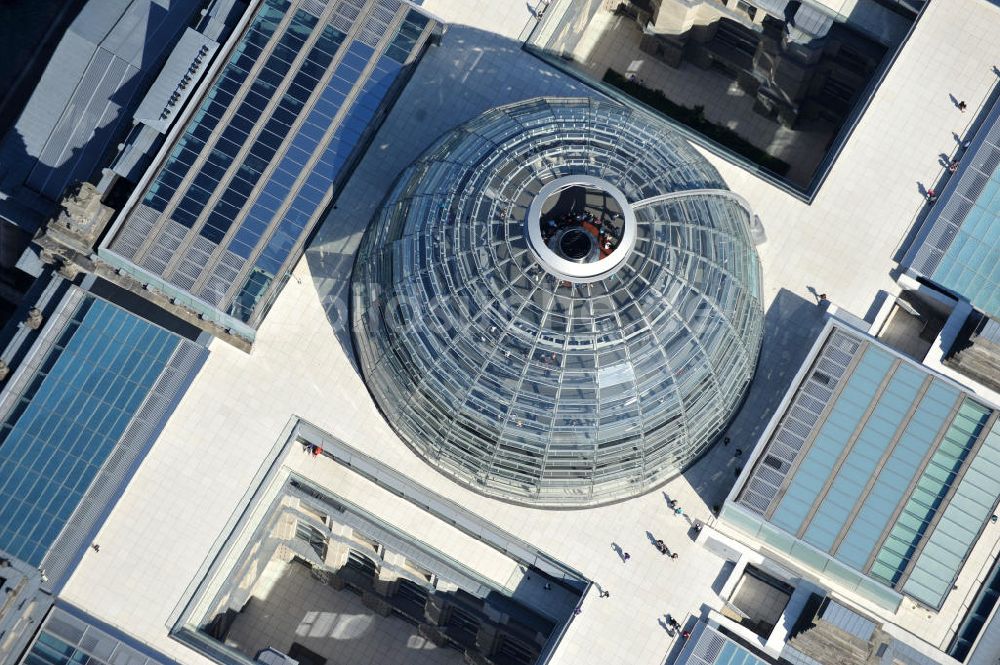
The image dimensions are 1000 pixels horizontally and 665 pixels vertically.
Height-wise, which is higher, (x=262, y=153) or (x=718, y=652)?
(x=262, y=153)

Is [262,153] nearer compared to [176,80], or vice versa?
[262,153]

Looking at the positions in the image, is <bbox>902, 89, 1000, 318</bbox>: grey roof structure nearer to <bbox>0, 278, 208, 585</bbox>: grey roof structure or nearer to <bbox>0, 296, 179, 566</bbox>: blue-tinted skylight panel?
<bbox>0, 278, 208, 585</bbox>: grey roof structure

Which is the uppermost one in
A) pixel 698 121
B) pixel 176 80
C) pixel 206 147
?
pixel 698 121

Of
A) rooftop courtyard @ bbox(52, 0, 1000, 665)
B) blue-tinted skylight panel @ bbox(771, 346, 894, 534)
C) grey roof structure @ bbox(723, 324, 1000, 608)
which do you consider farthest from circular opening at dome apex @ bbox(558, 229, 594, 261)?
blue-tinted skylight panel @ bbox(771, 346, 894, 534)

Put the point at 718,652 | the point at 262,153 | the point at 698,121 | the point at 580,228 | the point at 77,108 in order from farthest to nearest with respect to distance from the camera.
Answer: the point at 698,121, the point at 77,108, the point at 262,153, the point at 718,652, the point at 580,228

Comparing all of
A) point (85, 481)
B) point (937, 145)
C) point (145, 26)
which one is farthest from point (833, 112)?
point (85, 481)

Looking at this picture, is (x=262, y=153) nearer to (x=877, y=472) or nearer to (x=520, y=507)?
(x=520, y=507)

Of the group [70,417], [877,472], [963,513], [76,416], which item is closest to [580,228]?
[877,472]
